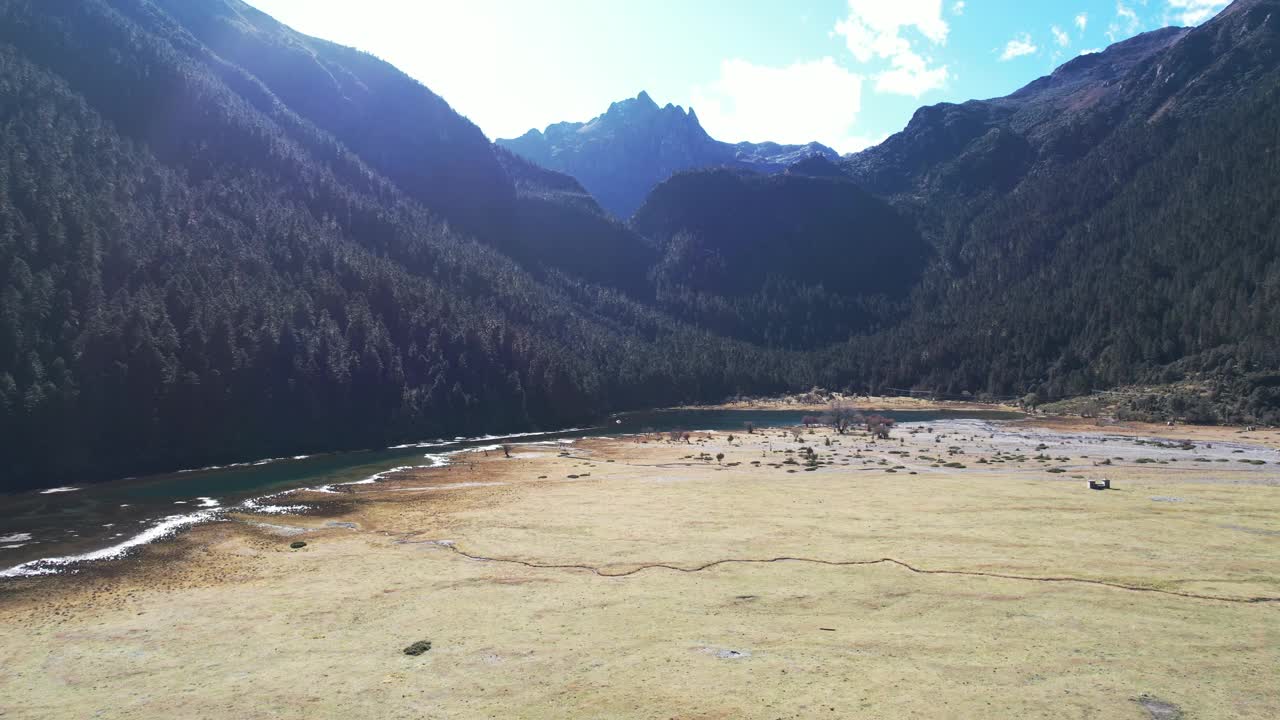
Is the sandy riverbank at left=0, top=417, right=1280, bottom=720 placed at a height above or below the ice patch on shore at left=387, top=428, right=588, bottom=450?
below

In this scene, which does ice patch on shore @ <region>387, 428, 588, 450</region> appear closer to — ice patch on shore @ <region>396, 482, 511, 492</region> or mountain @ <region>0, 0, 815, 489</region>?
mountain @ <region>0, 0, 815, 489</region>

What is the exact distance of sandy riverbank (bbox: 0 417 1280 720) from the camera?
1828 centimetres

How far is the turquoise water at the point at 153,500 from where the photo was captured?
41.7 meters

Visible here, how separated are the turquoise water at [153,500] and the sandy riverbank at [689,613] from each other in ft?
17.9

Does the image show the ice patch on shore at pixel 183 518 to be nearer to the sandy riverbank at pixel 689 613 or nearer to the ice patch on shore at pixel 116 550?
the ice patch on shore at pixel 116 550

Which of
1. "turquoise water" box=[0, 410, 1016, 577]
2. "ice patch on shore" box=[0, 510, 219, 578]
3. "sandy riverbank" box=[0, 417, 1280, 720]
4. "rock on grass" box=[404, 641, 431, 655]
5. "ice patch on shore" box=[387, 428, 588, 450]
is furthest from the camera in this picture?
"ice patch on shore" box=[387, 428, 588, 450]

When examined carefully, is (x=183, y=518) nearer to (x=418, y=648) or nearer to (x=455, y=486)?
(x=455, y=486)

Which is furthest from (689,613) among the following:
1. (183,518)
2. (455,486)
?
(183,518)

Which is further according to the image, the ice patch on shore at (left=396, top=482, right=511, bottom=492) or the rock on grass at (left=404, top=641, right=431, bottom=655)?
the ice patch on shore at (left=396, top=482, right=511, bottom=492)

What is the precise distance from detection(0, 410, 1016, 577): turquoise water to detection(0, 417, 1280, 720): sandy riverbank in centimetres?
547

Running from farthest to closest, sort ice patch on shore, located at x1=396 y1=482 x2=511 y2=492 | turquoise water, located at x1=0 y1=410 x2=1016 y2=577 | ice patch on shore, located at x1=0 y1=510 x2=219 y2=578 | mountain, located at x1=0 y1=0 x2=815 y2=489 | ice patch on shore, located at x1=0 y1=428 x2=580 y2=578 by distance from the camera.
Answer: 1. mountain, located at x1=0 y1=0 x2=815 y2=489
2. ice patch on shore, located at x1=396 y1=482 x2=511 y2=492
3. turquoise water, located at x1=0 y1=410 x2=1016 y2=577
4. ice patch on shore, located at x1=0 y1=428 x2=580 y2=578
5. ice patch on shore, located at x1=0 y1=510 x2=219 y2=578

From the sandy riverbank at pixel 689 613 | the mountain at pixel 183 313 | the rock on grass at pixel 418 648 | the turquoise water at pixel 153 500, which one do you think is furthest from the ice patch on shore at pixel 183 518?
the rock on grass at pixel 418 648

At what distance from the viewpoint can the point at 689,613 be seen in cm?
2478

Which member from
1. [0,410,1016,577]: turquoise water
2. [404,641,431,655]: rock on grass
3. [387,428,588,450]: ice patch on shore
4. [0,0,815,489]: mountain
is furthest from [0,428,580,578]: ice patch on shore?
[404,641,431,655]: rock on grass
